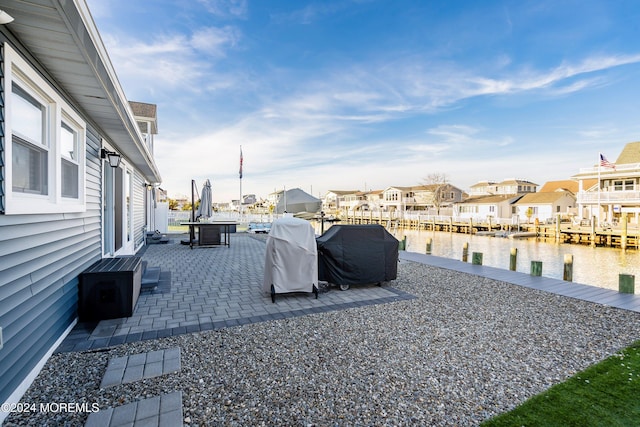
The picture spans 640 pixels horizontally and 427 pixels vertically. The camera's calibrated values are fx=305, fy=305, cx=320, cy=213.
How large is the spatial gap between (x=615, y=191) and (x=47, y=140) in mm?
36311

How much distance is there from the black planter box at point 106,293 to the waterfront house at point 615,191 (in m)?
31.4

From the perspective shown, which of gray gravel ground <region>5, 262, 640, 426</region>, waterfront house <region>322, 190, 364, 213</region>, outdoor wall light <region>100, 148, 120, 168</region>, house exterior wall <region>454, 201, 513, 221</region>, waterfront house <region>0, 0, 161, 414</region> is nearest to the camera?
waterfront house <region>0, 0, 161, 414</region>

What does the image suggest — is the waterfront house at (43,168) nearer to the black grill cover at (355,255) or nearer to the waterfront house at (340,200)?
the black grill cover at (355,255)

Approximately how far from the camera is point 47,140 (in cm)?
300

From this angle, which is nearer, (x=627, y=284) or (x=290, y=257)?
(x=290, y=257)

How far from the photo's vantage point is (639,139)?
94.8 feet

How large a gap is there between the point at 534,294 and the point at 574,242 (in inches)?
923

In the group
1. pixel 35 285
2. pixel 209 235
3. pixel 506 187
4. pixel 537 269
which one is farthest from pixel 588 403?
pixel 506 187

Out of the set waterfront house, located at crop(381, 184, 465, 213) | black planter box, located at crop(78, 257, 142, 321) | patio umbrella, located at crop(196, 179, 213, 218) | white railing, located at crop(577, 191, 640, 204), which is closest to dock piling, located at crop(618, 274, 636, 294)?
black planter box, located at crop(78, 257, 142, 321)

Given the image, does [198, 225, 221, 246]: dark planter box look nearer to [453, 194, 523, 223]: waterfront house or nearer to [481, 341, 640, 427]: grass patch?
[481, 341, 640, 427]: grass patch

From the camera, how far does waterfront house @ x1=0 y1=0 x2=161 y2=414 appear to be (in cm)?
214

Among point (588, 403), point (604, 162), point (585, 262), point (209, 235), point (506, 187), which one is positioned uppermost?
point (506, 187)

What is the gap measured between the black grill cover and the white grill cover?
59 cm

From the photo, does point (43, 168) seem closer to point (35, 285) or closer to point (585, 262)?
point (35, 285)
